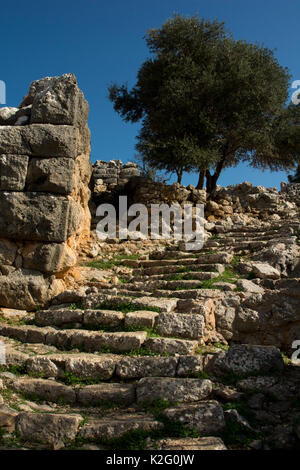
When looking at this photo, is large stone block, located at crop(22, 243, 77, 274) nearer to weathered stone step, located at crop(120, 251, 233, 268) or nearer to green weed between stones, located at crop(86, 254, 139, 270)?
green weed between stones, located at crop(86, 254, 139, 270)

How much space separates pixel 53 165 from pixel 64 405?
4511 mm

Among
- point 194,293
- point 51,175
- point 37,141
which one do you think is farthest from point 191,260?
point 37,141


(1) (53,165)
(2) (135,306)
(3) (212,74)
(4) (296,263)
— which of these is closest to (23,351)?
(2) (135,306)

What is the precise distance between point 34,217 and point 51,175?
84 centimetres

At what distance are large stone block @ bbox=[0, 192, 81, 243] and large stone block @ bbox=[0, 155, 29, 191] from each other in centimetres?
16

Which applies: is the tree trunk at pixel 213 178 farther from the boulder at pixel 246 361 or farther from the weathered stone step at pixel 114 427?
the weathered stone step at pixel 114 427

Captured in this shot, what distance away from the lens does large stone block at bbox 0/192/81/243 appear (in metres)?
7.86

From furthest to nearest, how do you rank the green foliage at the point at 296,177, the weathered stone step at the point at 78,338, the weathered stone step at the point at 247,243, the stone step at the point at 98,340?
the green foliage at the point at 296,177 < the weathered stone step at the point at 247,243 < the weathered stone step at the point at 78,338 < the stone step at the point at 98,340

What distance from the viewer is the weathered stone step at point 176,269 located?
942cm

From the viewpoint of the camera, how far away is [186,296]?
7660mm

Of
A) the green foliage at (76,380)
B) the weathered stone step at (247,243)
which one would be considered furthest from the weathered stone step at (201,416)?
the weathered stone step at (247,243)

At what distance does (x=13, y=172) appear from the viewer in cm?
801

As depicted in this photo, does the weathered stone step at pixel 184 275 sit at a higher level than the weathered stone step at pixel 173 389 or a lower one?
higher
